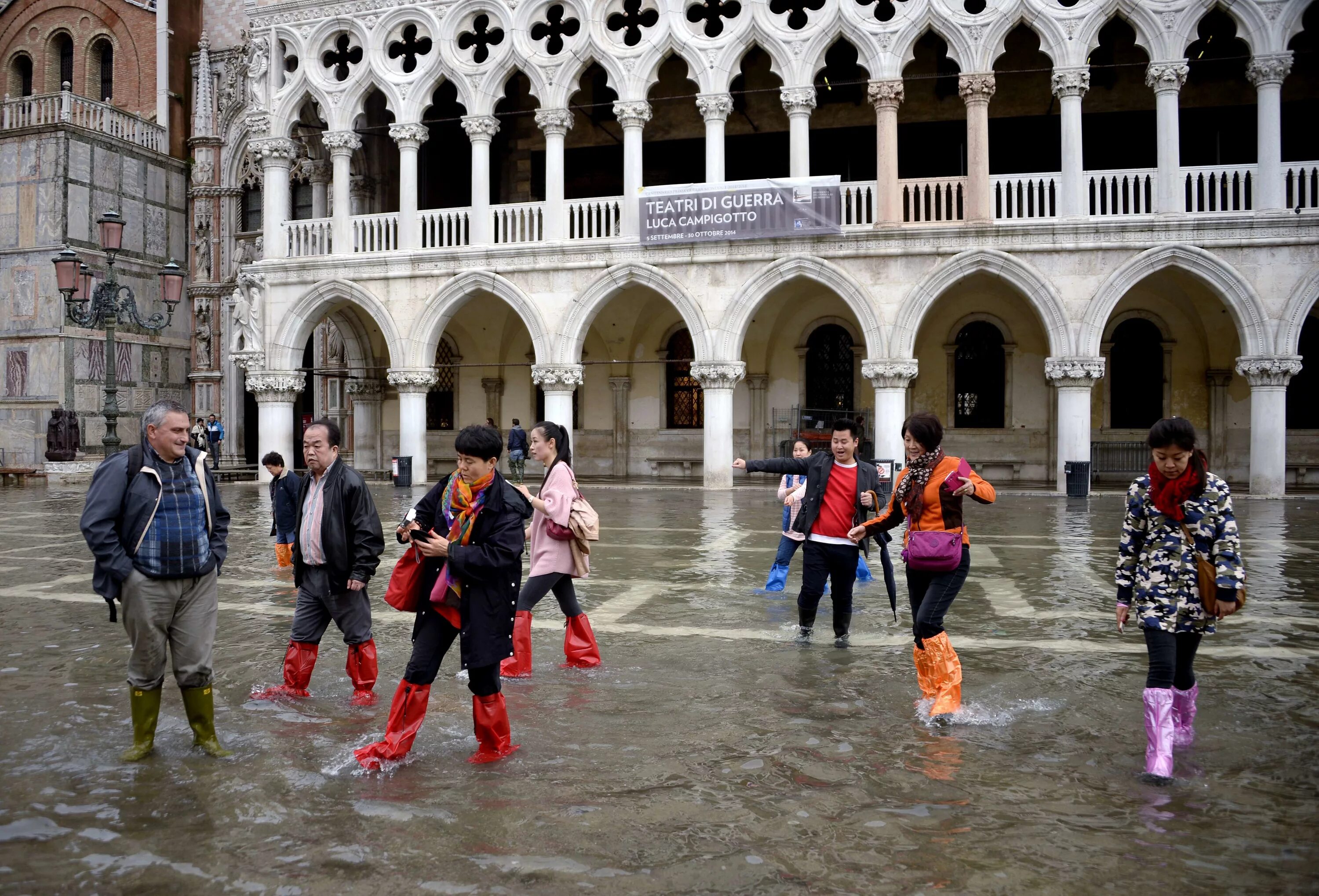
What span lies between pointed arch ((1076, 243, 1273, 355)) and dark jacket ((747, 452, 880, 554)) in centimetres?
1477

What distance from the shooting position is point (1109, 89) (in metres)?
23.6

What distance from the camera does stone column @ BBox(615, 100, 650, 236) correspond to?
22.7 m

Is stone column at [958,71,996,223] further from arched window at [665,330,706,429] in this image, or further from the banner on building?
arched window at [665,330,706,429]

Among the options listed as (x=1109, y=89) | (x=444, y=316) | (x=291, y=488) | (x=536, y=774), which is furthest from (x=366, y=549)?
(x=1109, y=89)

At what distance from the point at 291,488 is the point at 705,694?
4278 millimetres

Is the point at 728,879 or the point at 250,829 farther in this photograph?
the point at 250,829

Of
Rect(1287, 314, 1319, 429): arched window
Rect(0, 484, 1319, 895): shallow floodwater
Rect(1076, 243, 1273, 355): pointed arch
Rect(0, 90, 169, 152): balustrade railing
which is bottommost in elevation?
Rect(0, 484, 1319, 895): shallow floodwater

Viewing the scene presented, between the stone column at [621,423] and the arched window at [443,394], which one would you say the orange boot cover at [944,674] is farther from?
the arched window at [443,394]

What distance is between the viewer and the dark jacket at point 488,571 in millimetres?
4977

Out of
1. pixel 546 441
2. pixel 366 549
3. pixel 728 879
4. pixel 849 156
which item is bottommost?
pixel 728 879

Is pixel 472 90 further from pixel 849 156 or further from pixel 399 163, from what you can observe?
pixel 849 156

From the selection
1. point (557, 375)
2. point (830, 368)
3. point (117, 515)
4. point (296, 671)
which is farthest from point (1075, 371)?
point (117, 515)

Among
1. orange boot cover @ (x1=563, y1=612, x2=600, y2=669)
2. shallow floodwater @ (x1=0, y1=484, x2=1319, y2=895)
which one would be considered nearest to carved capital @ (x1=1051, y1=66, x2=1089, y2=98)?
shallow floodwater @ (x1=0, y1=484, x2=1319, y2=895)

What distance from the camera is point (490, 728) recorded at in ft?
16.8
